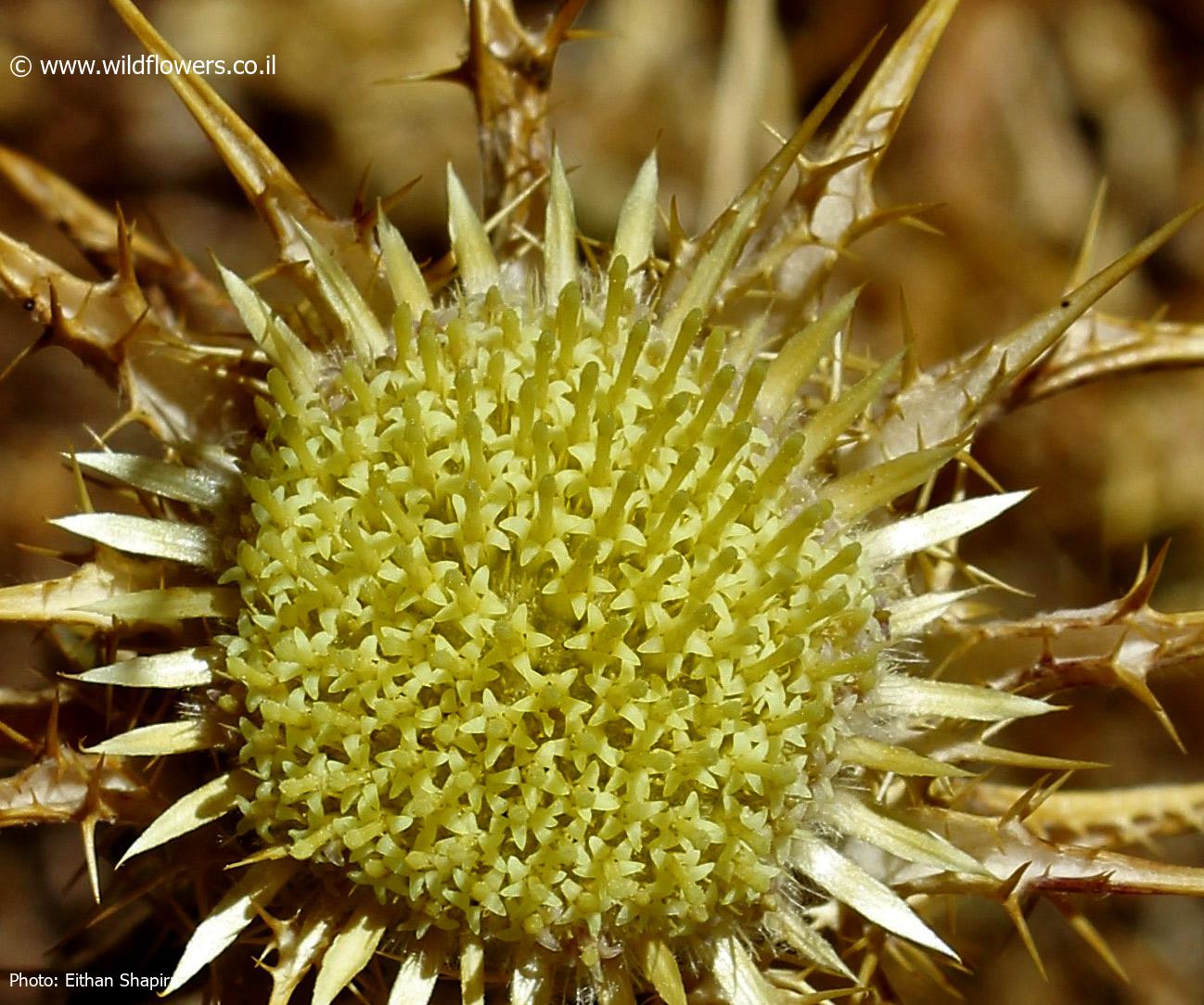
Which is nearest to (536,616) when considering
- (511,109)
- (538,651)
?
(538,651)

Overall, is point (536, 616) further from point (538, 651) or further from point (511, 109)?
point (511, 109)

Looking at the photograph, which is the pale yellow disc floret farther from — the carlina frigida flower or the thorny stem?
the thorny stem

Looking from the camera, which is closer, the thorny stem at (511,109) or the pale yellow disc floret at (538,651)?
the pale yellow disc floret at (538,651)

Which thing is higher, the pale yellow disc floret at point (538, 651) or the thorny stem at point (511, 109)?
the thorny stem at point (511, 109)

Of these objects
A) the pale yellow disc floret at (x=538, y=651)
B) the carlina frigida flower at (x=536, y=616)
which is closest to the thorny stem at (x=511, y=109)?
the carlina frigida flower at (x=536, y=616)

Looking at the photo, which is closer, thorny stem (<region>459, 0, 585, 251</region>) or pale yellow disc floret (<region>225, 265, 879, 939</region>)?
A: pale yellow disc floret (<region>225, 265, 879, 939</region>)

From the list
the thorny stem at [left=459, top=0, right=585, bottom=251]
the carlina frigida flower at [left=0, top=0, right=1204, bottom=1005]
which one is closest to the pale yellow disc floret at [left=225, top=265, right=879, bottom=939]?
the carlina frigida flower at [left=0, top=0, right=1204, bottom=1005]

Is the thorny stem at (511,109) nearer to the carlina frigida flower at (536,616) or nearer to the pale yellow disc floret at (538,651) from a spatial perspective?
the carlina frigida flower at (536,616)
